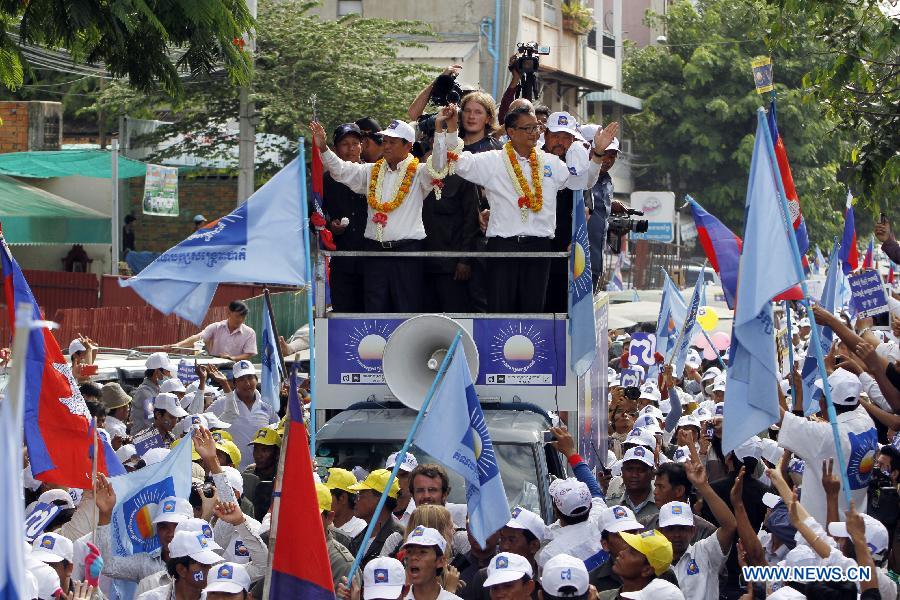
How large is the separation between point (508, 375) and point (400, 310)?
984 millimetres

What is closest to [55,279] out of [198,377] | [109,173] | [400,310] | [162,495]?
[109,173]

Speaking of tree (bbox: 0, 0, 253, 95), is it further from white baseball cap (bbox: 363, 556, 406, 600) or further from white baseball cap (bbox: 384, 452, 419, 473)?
white baseball cap (bbox: 363, 556, 406, 600)

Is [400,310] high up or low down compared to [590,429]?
up

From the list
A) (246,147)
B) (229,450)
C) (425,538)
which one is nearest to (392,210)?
(229,450)

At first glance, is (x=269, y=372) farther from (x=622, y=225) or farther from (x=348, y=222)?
(x=622, y=225)

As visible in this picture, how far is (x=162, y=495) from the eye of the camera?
788cm

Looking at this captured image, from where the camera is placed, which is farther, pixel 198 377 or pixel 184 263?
pixel 198 377

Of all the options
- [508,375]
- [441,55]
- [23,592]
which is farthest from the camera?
[441,55]

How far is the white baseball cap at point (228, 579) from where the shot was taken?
253 inches

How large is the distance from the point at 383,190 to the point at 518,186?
93 centimetres

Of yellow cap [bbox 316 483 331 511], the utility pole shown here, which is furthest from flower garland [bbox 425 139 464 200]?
the utility pole

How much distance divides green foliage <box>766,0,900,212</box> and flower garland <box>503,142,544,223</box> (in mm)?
3139

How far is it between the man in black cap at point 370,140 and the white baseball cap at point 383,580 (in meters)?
4.54

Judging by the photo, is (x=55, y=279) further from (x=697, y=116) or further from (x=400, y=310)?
(x=697, y=116)
